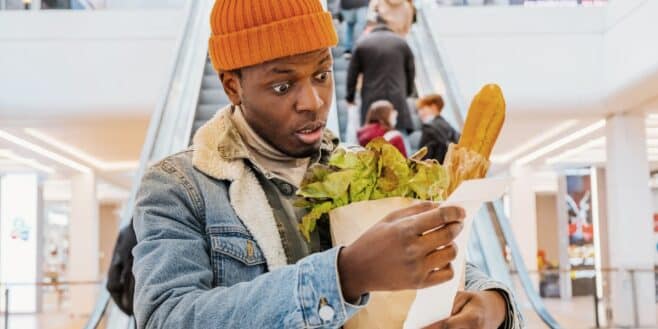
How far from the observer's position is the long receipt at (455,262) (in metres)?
0.93

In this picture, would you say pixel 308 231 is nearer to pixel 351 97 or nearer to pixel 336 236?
pixel 336 236

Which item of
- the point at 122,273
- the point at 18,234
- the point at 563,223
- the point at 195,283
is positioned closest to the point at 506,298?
the point at 195,283

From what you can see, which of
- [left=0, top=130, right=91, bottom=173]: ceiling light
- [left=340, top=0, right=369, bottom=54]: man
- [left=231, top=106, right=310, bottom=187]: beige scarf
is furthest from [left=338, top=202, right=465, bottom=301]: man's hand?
[left=0, top=130, right=91, bottom=173]: ceiling light

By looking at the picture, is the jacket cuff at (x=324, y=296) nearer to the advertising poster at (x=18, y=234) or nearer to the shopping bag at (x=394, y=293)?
the shopping bag at (x=394, y=293)

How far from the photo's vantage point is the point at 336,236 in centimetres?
117

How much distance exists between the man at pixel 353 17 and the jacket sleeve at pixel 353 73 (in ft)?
8.58

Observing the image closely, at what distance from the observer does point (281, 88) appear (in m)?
1.25

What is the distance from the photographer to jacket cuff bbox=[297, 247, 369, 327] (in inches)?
38.0

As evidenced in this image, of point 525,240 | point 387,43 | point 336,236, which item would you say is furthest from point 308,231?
point 525,240

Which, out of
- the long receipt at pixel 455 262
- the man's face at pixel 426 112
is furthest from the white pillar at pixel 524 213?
the long receipt at pixel 455 262

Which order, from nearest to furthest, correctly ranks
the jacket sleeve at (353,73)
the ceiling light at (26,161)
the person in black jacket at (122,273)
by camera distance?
the person in black jacket at (122,273) < the jacket sleeve at (353,73) < the ceiling light at (26,161)

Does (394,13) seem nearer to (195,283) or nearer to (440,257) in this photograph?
(195,283)

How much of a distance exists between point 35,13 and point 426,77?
6698 millimetres

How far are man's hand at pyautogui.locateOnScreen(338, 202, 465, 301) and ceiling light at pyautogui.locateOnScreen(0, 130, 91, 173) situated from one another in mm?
15404
